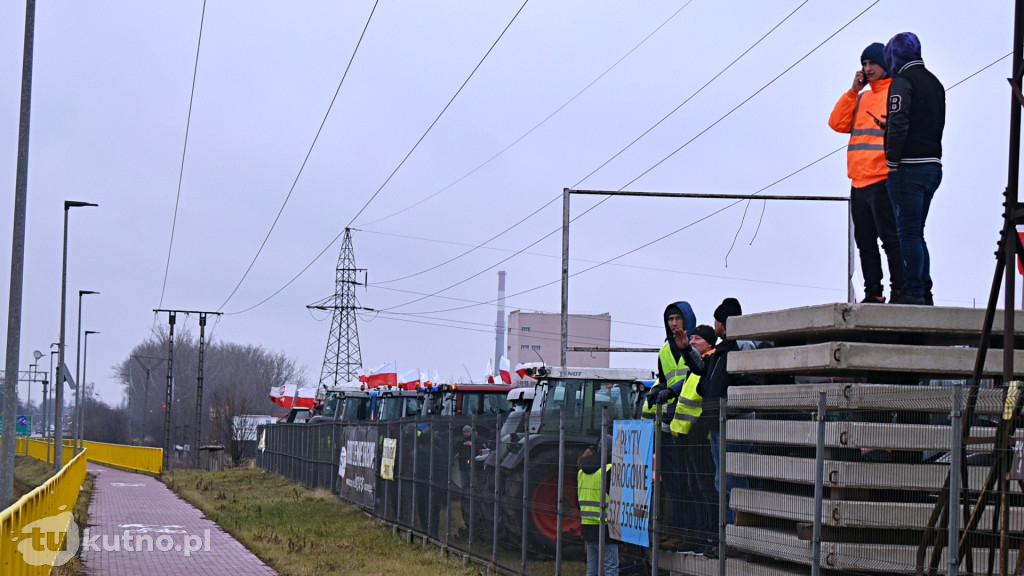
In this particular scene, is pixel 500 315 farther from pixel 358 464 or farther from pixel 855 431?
pixel 855 431

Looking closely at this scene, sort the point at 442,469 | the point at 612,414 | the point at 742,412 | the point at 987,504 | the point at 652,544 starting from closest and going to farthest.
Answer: the point at 987,504
the point at 742,412
the point at 652,544
the point at 612,414
the point at 442,469

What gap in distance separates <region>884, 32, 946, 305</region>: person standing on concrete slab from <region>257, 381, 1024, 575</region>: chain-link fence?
1325mm

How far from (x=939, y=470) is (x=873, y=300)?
2141 millimetres

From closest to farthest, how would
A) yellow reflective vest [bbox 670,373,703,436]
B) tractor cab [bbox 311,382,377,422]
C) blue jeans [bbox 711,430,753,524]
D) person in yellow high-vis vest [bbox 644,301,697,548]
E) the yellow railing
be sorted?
blue jeans [bbox 711,430,753,524] < yellow reflective vest [bbox 670,373,703,436] < person in yellow high-vis vest [bbox 644,301,697,548] < tractor cab [bbox 311,382,377,422] < the yellow railing

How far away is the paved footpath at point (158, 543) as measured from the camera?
54.7ft

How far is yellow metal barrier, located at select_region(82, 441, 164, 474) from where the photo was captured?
5278cm

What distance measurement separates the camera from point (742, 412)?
901 cm

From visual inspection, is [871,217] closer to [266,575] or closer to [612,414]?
[612,414]

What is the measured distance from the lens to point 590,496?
11.9m

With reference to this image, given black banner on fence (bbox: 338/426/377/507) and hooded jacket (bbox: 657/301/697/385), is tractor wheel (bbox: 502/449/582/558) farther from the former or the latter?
black banner on fence (bbox: 338/426/377/507)

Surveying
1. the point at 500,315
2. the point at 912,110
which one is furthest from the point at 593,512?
the point at 500,315

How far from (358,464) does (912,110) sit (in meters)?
17.2

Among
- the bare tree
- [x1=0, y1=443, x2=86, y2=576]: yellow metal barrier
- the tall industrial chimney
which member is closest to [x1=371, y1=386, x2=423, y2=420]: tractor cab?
[x1=0, y1=443, x2=86, y2=576]: yellow metal barrier

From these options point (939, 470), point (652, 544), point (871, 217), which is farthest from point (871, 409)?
point (652, 544)
